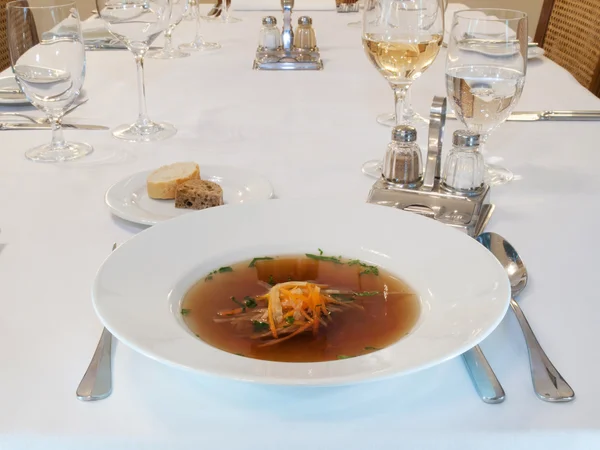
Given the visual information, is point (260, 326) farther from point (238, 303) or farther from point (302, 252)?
point (302, 252)

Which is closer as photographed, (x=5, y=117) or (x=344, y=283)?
(x=344, y=283)

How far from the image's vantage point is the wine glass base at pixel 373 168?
39.1 inches

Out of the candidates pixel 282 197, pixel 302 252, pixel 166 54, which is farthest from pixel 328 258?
pixel 166 54

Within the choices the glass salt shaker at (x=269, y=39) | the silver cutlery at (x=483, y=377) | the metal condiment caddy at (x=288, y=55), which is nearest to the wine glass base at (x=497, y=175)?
the silver cutlery at (x=483, y=377)

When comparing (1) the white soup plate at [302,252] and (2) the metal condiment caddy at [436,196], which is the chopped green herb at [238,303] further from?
(2) the metal condiment caddy at [436,196]

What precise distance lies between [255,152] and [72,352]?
59 cm

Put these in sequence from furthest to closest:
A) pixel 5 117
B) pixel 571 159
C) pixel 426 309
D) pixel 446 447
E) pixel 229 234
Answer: pixel 5 117
pixel 571 159
pixel 229 234
pixel 426 309
pixel 446 447

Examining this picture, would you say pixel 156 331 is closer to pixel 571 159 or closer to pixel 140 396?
pixel 140 396

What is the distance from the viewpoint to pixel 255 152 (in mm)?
1101

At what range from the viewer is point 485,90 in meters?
0.93

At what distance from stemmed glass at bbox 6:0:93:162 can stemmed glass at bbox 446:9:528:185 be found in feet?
1.81

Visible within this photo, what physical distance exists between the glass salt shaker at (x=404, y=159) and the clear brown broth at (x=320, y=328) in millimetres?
205

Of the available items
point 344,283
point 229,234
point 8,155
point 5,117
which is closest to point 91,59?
point 5,117

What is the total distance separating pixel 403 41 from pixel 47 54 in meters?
0.54
